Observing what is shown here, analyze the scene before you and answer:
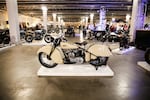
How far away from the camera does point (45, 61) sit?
15.0ft

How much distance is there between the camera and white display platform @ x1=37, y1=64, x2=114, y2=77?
13.1ft

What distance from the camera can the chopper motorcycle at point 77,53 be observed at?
4059 millimetres

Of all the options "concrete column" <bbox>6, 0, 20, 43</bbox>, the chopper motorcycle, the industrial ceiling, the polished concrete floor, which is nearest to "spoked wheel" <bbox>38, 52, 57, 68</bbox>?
the chopper motorcycle

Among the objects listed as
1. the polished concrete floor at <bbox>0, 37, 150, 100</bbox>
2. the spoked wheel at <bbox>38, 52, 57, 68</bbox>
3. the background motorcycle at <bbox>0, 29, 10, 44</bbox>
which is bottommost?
the polished concrete floor at <bbox>0, 37, 150, 100</bbox>

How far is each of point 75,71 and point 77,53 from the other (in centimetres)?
50

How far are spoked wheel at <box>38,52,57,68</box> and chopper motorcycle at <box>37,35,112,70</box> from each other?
Answer: 1.1 inches

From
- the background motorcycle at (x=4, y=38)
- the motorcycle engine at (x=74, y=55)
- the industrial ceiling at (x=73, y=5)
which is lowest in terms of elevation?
the motorcycle engine at (x=74, y=55)

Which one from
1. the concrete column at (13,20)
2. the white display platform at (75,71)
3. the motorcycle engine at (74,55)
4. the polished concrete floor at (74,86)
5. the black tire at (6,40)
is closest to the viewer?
the polished concrete floor at (74,86)

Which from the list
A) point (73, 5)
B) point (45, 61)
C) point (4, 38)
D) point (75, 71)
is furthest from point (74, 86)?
point (73, 5)

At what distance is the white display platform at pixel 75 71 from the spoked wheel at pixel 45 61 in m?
0.13

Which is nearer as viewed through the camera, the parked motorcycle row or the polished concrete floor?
the polished concrete floor

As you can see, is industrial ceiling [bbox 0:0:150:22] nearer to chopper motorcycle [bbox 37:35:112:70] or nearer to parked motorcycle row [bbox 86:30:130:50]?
parked motorcycle row [bbox 86:30:130:50]

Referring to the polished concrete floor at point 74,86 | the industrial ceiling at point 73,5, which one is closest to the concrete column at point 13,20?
the industrial ceiling at point 73,5

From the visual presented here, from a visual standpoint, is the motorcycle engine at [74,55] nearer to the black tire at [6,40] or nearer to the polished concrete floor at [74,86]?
the polished concrete floor at [74,86]
